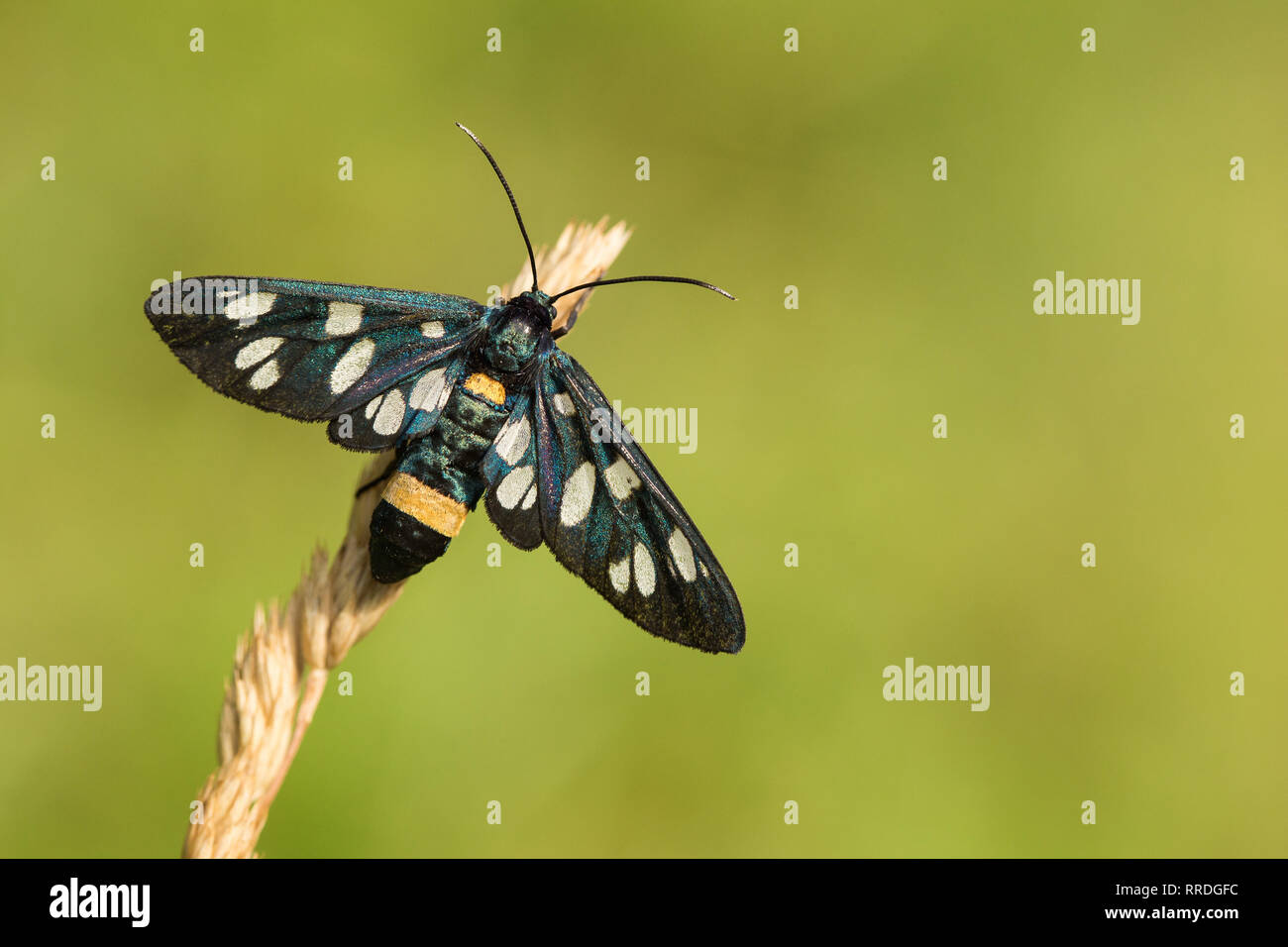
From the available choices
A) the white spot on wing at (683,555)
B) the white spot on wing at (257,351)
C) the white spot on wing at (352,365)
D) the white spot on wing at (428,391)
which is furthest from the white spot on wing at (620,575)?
the white spot on wing at (257,351)

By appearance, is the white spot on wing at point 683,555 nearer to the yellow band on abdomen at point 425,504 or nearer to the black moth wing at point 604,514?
the black moth wing at point 604,514

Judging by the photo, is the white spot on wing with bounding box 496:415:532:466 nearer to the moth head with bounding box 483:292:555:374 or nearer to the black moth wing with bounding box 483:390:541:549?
the black moth wing with bounding box 483:390:541:549

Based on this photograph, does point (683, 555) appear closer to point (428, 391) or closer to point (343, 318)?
point (428, 391)

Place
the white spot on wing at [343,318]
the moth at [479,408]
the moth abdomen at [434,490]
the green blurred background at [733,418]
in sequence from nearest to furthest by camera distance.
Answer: the moth abdomen at [434,490] → the moth at [479,408] → the white spot on wing at [343,318] → the green blurred background at [733,418]

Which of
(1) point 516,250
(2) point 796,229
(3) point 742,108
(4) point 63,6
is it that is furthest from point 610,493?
(4) point 63,6

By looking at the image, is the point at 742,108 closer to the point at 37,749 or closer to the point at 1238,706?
the point at 1238,706

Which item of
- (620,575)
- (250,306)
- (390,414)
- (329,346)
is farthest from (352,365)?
(620,575)

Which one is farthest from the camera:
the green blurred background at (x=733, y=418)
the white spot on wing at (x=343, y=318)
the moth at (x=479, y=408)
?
the green blurred background at (x=733, y=418)
